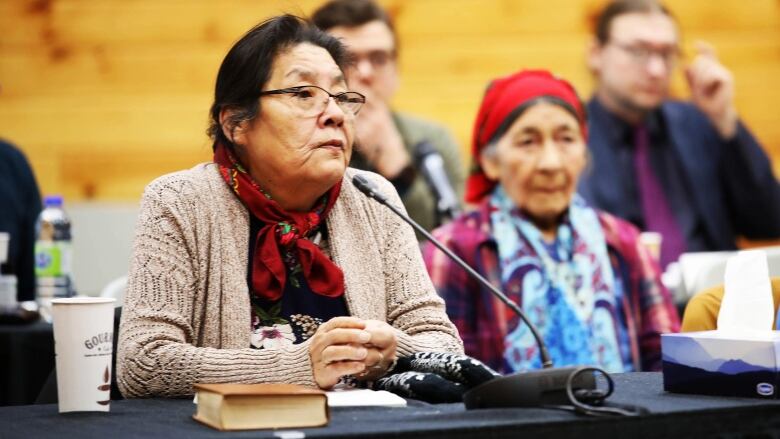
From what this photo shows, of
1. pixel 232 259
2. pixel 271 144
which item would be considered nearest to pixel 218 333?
pixel 232 259

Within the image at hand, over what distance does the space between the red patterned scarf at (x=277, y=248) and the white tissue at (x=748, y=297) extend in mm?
650

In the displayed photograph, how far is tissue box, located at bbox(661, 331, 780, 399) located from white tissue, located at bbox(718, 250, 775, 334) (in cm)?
3

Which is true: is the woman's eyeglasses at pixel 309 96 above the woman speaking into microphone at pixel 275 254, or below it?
above

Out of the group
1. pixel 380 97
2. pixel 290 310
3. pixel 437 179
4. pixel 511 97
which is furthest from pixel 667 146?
pixel 290 310

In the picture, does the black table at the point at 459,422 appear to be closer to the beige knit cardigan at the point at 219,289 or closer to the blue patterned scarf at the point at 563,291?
the beige knit cardigan at the point at 219,289

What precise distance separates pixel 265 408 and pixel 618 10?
144 inches

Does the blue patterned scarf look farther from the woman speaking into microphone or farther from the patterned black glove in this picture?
the patterned black glove

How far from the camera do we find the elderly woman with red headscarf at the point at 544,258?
9.45ft

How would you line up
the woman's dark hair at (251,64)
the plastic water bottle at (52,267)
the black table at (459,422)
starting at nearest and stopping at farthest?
the black table at (459,422), the woman's dark hair at (251,64), the plastic water bottle at (52,267)

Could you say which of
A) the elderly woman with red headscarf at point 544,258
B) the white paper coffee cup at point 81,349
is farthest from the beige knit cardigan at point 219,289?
the elderly woman with red headscarf at point 544,258

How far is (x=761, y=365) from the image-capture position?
1.57 meters

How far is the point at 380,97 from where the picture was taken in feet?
13.8

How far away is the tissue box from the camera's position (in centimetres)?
156

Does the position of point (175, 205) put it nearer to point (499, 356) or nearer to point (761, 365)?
point (761, 365)
